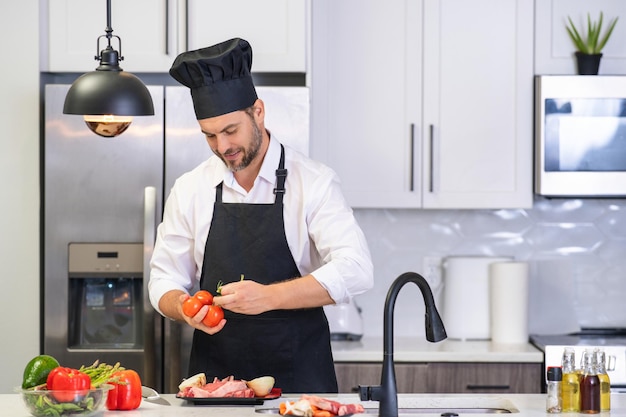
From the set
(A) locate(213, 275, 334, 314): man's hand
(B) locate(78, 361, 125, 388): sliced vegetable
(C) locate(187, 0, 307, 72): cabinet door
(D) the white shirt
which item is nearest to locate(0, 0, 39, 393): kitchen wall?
(C) locate(187, 0, 307, 72): cabinet door

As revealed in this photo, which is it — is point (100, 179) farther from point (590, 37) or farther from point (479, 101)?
point (590, 37)

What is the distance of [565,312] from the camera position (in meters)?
4.47

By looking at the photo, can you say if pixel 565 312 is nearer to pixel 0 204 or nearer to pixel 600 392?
pixel 600 392

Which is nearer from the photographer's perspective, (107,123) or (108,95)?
(108,95)

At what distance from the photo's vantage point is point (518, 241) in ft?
14.8

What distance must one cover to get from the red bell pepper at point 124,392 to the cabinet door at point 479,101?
1928mm

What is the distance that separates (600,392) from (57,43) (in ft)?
8.14

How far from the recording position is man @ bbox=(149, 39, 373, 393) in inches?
120

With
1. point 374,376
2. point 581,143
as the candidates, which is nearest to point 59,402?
point 374,376

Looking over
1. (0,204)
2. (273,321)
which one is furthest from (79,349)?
(273,321)

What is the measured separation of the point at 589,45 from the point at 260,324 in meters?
1.90

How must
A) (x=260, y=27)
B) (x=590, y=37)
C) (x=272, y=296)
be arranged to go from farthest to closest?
(x=590, y=37)
(x=260, y=27)
(x=272, y=296)

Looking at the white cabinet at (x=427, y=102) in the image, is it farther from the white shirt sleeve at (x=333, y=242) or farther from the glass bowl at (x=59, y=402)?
the glass bowl at (x=59, y=402)

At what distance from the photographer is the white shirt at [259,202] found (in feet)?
10.4
